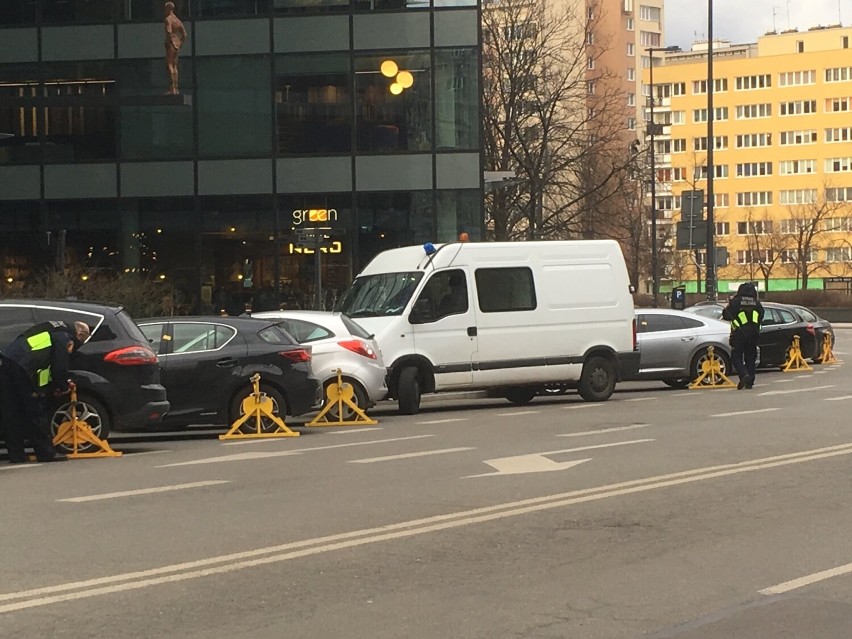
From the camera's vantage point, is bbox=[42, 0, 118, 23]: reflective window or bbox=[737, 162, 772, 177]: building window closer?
bbox=[42, 0, 118, 23]: reflective window

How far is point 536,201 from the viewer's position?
45.7 meters

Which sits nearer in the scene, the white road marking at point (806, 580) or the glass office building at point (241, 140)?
the white road marking at point (806, 580)

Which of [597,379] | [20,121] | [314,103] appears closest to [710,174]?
Result: [314,103]

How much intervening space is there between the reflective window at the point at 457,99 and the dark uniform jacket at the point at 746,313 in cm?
1113

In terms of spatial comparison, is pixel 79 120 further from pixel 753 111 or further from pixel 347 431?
pixel 753 111

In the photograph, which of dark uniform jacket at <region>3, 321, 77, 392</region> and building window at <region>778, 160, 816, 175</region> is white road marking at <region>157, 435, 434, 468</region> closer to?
dark uniform jacket at <region>3, 321, 77, 392</region>

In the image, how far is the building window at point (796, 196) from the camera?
12641 centimetres

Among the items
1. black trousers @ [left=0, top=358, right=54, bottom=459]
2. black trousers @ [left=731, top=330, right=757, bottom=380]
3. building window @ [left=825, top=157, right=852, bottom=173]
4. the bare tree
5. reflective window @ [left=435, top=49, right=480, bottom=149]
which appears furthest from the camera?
building window @ [left=825, top=157, right=852, bottom=173]

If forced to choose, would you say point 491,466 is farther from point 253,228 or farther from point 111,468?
point 253,228

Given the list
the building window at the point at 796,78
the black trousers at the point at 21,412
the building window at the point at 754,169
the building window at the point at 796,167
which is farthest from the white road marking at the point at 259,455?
the building window at the point at 796,78

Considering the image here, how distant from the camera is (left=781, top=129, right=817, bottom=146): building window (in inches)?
5059

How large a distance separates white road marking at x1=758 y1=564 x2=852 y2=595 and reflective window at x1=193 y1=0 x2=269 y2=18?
28.2m

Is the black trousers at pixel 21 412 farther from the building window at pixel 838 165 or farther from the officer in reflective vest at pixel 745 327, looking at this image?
the building window at pixel 838 165

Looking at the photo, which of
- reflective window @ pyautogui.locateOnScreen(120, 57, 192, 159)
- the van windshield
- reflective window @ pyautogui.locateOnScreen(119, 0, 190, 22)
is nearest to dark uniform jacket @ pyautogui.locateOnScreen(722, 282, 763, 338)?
the van windshield
